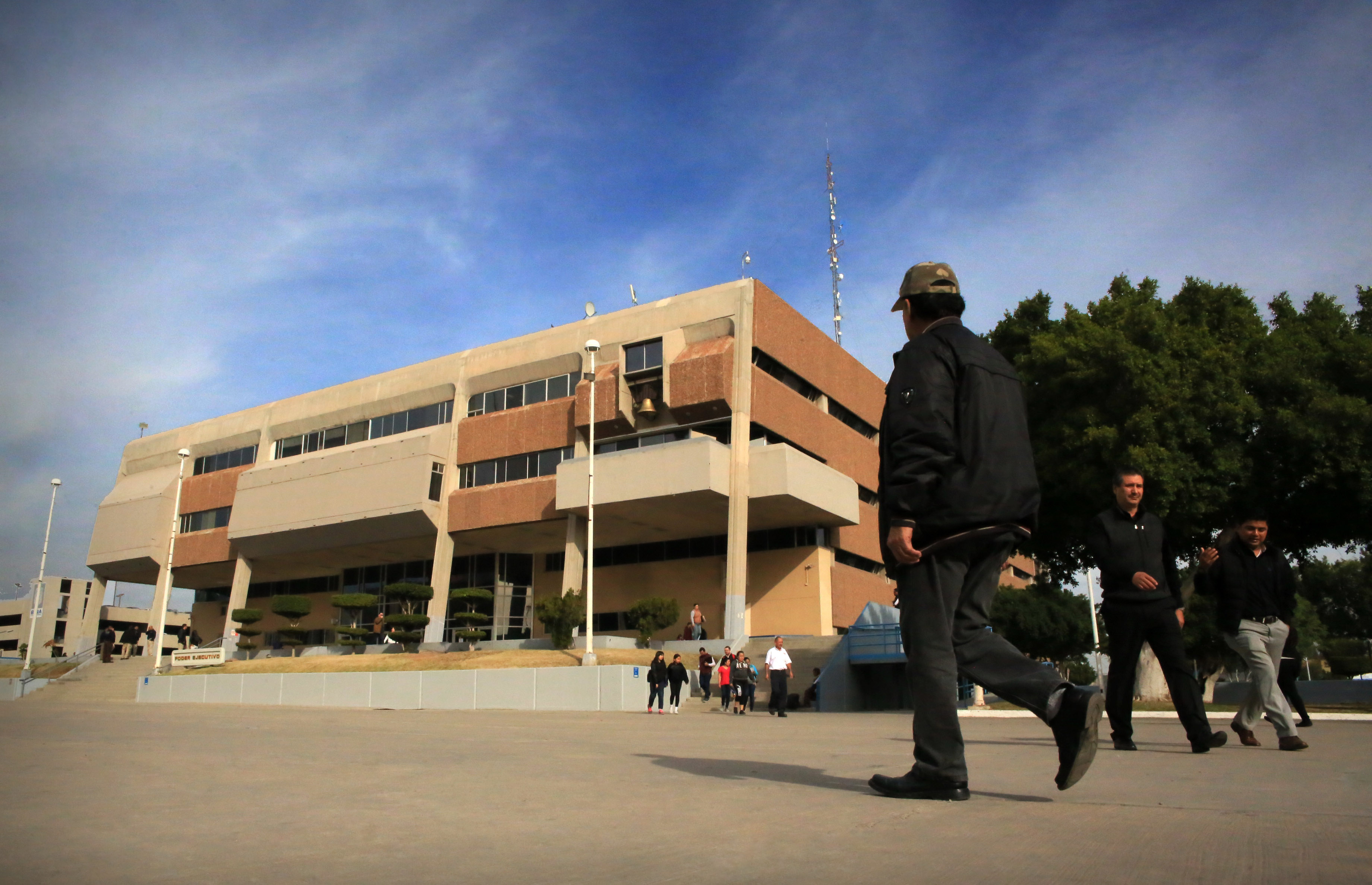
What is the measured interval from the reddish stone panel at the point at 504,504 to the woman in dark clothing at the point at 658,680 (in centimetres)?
1554

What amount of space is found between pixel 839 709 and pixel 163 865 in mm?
26210

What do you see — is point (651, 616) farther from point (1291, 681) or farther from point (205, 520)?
point (205, 520)

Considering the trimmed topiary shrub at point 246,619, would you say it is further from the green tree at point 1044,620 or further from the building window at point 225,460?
the green tree at point 1044,620

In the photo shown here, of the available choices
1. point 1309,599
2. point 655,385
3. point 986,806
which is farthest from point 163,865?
point 1309,599

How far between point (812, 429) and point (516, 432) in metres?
12.8

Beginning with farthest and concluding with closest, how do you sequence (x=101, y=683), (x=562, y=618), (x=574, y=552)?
(x=101, y=683), (x=574, y=552), (x=562, y=618)

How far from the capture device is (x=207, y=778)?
14.5 feet

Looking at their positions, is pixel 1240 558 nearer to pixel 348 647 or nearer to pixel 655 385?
pixel 655 385

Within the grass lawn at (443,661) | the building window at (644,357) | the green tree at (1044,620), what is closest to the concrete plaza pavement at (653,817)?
the grass lawn at (443,661)

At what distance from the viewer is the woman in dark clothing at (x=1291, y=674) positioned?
26.2 ft

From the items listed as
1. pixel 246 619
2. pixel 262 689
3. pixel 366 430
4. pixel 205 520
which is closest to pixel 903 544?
pixel 262 689

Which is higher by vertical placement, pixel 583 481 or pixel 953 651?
pixel 583 481

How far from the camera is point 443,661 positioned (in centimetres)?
3073

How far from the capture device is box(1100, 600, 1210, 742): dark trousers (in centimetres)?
669
